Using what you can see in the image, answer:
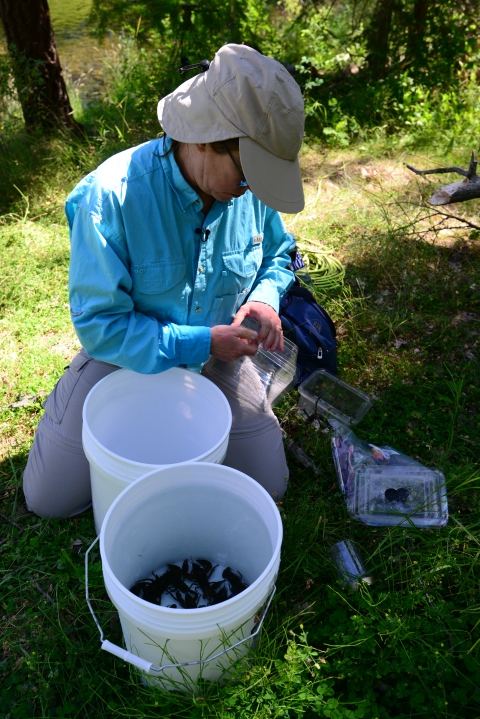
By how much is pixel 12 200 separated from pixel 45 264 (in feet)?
3.40

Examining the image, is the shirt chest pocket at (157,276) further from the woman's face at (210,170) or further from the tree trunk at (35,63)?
the tree trunk at (35,63)

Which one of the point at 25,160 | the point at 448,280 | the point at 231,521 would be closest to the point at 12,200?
the point at 25,160

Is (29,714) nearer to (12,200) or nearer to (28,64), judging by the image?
(12,200)

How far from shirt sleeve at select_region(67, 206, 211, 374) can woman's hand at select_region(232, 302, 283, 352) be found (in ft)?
1.11

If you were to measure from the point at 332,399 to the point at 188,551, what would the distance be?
4.12 ft

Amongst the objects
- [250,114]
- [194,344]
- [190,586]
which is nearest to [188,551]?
[190,586]

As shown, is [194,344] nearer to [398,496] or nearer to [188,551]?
[188,551]

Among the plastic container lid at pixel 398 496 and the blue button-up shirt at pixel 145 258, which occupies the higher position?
the blue button-up shirt at pixel 145 258

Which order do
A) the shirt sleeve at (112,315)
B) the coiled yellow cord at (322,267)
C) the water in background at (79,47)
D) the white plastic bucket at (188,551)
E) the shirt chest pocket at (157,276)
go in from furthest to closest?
the water in background at (79,47) → the coiled yellow cord at (322,267) → the shirt chest pocket at (157,276) → the shirt sleeve at (112,315) → the white plastic bucket at (188,551)

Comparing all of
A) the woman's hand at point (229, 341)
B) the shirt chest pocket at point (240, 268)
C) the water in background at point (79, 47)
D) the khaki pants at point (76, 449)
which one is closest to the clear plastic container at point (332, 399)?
the khaki pants at point (76, 449)

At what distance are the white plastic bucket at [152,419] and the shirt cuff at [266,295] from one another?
545 millimetres

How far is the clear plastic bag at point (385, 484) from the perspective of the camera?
2.51 metres

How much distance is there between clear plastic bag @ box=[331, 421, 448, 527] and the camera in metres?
2.51

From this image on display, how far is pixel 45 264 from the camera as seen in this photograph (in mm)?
4016
